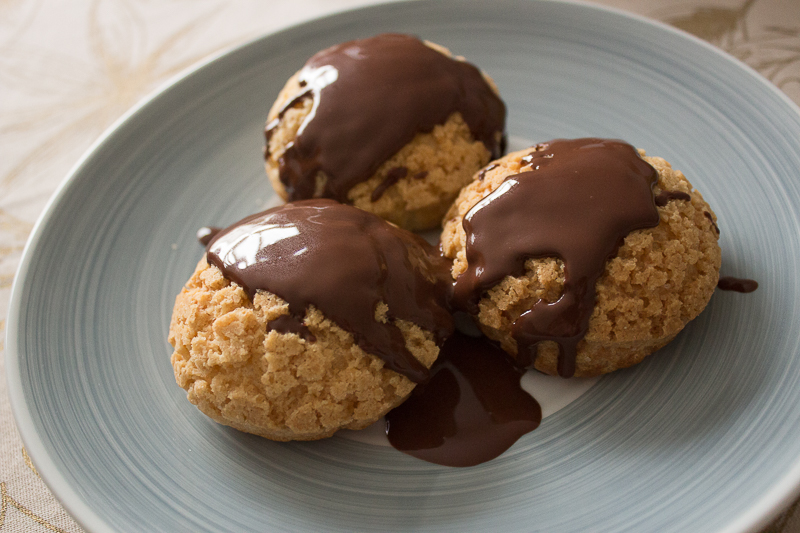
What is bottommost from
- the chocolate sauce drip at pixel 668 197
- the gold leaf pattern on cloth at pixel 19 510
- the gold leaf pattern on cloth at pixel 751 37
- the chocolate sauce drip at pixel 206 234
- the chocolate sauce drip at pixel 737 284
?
the gold leaf pattern on cloth at pixel 19 510

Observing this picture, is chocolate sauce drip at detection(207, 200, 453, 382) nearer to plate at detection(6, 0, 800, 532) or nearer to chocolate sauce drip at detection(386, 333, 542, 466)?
chocolate sauce drip at detection(386, 333, 542, 466)

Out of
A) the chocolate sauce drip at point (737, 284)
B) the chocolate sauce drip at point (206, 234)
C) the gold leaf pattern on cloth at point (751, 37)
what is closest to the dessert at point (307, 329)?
the chocolate sauce drip at point (206, 234)

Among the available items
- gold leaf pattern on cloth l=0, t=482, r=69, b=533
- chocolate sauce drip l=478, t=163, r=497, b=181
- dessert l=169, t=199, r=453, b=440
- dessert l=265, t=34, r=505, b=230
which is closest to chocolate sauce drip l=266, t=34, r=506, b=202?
dessert l=265, t=34, r=505, b=230

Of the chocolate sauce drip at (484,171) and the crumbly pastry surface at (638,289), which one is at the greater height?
the chocolate sauce drip at (484,171)

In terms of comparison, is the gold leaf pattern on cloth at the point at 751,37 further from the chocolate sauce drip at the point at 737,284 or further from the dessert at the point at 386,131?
the dessert at the point at 386,131

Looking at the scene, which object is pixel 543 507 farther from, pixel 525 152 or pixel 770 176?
pixel 770 176

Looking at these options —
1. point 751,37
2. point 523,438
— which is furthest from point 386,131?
point 751,37

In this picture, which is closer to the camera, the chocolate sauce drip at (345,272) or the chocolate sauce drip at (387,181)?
the chocolate sauce drip at (345,272)

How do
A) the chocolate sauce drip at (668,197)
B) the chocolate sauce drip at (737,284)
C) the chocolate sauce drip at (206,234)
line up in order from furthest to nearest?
the chocolate sauce drip at (206,234) < the chocolate sauce drip at (737,284) < the chocolate sauce drip at (668,197)
